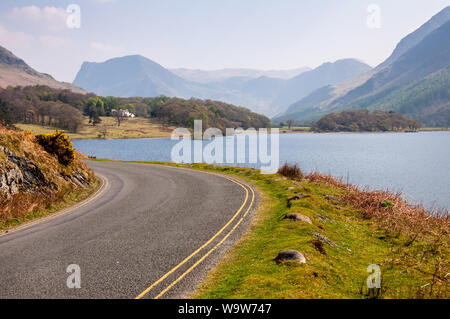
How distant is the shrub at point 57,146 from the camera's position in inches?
894

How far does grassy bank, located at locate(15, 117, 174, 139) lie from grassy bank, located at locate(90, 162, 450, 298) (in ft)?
482

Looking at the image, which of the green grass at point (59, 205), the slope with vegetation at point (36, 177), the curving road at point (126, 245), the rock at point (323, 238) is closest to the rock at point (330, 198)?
the curving road at point (126, 245)

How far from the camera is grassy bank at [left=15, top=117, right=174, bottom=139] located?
489ft

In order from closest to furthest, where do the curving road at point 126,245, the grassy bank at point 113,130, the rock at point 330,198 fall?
1. the curving road at point 126,245
2. the rock at point 330,198
3. the grassy bank at point 113,130

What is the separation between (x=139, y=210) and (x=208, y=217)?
14.1 ft

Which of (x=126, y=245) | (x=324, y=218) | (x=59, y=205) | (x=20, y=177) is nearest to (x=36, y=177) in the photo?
(x=20, y=177)

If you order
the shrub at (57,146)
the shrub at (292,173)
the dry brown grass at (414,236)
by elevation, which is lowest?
the dry brown grass at (414,236)

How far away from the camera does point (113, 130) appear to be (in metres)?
167

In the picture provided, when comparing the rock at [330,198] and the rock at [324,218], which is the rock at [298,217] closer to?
the rock at [324,218]

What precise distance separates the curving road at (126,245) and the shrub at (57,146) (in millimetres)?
4750

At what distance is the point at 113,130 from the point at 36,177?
15720 centimetres

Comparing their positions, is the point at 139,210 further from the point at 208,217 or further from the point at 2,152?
the point at 2,152

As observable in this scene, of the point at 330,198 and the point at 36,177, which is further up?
the point at 36,177

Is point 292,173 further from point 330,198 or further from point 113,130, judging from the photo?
point 113,130
